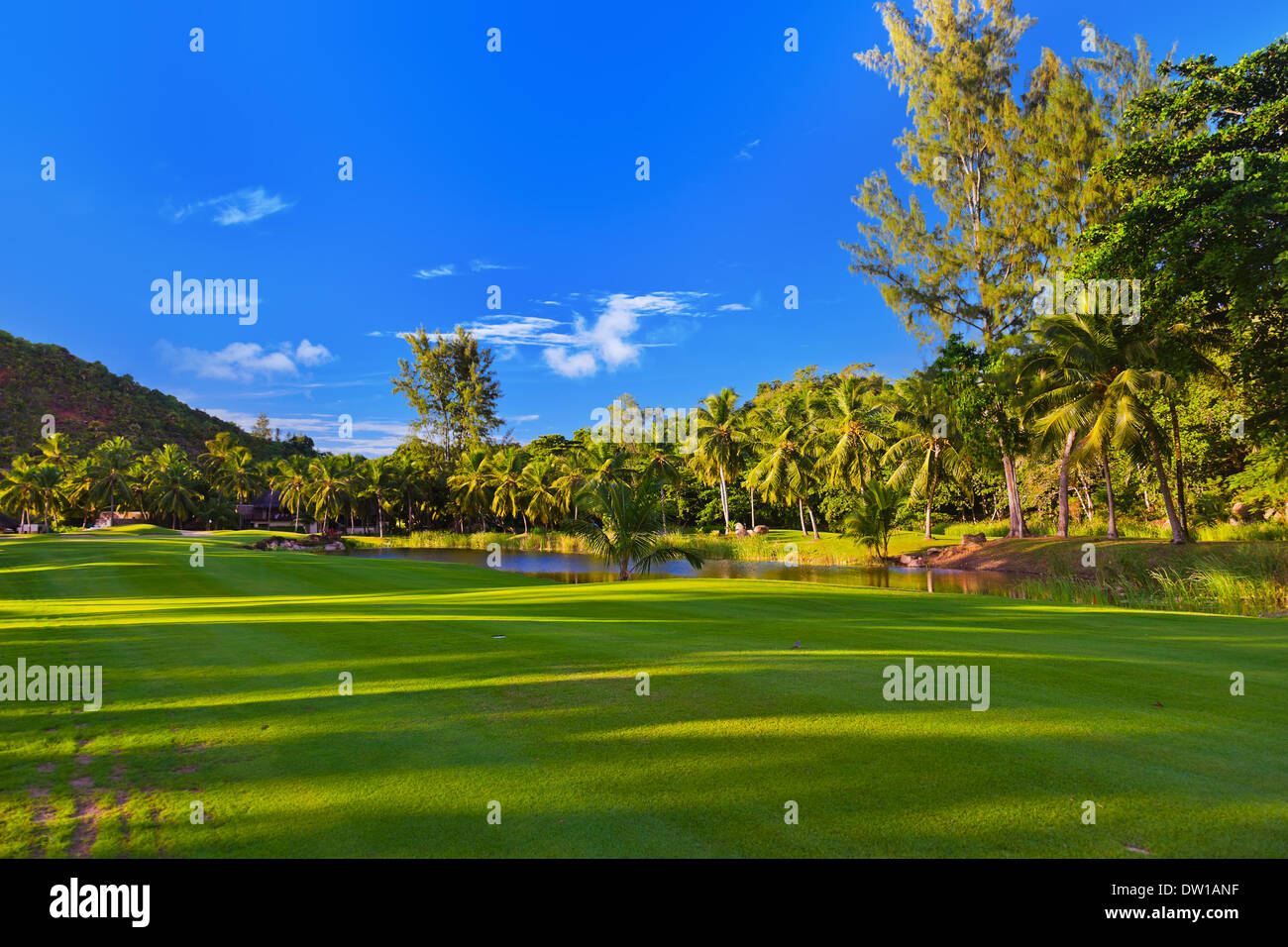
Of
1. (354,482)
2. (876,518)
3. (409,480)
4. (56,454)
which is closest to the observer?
(876,518)

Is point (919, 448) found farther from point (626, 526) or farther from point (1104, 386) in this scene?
point (626, 526)

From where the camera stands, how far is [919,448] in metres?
44.8

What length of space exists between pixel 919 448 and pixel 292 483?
7429 cm

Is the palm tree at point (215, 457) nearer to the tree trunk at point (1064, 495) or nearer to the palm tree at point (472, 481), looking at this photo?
the palm tree at point (472, 481)

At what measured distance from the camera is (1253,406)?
26.8 meters

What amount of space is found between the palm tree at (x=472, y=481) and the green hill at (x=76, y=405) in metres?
47.5

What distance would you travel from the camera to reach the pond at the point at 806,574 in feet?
93.0

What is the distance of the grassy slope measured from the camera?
10.9 feet

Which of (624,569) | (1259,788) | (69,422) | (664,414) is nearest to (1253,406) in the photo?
(624,569)

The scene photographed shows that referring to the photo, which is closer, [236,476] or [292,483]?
[292,483]

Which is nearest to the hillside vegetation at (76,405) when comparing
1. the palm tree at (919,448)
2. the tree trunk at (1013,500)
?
the palm tree at (919,448)

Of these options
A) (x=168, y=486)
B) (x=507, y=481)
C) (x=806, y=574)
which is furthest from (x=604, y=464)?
(x=168, y=486)

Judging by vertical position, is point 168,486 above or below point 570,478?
above
